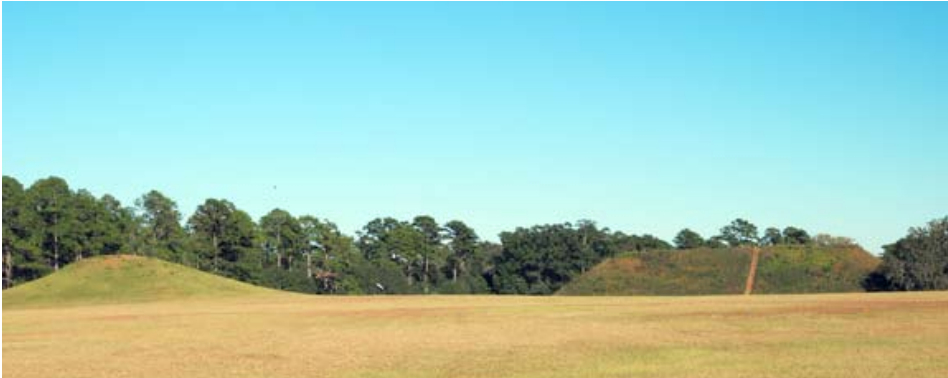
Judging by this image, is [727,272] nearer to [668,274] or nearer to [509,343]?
[668,274]

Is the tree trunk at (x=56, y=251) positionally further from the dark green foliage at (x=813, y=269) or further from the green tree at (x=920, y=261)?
the green tree at (x=920, y=261)

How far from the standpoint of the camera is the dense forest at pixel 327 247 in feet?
387

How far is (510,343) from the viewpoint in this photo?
3244 centimetres

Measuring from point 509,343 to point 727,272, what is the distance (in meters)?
81.0

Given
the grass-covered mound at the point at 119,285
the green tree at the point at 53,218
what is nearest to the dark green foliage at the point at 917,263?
the grass-covered mound at the point at 119,285

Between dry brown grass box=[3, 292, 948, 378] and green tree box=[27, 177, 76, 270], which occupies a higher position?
green tree box=[27, 177, 76, 270]

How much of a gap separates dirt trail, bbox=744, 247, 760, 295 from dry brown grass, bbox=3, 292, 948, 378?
5146cm

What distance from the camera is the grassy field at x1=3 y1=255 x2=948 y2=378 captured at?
25078 mm

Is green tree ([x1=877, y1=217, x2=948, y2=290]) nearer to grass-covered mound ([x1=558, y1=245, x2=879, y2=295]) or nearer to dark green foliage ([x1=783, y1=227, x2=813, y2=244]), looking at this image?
grass-covered mound ([x1=558, y1=245, x2=879, y2=295])

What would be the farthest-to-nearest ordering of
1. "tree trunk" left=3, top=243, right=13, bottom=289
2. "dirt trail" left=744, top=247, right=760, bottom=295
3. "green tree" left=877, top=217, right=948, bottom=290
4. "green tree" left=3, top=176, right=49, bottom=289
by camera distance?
"tree trunk" left=3, top=243, right=13, bottom=289
"green tree" left=3, top=176, right=49, bottom=289
"dirt trail" left=744, top=247, right=760, bottom=295
"green tree" left=877, top=217, right=948, bottom=290

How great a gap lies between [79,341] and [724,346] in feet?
73.8

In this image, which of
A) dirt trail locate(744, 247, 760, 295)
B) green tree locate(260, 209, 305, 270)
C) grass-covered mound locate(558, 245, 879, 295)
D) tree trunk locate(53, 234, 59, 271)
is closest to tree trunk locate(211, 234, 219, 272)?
green tree locate(260, 209, 305, 270)

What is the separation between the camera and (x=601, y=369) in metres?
24.7

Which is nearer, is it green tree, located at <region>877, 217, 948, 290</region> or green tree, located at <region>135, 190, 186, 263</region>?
green tree, located at <region>877, 217, 948, 290</region>
